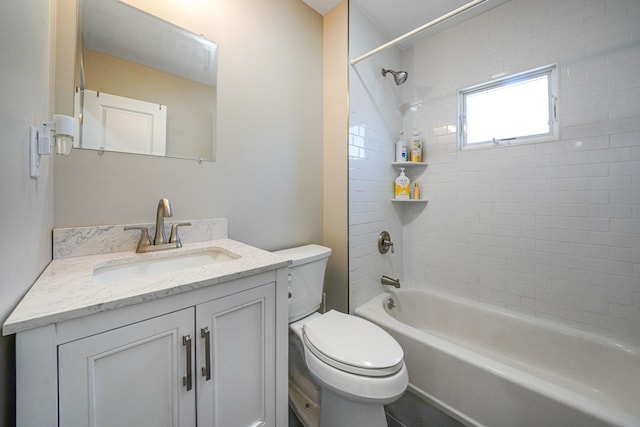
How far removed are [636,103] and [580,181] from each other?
1.45 feet

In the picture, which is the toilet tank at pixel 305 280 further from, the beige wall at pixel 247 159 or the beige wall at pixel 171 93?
the beige wall at pixel 171 93

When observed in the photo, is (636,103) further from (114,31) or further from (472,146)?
(114,31)

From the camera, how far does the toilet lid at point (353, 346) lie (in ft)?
3.19

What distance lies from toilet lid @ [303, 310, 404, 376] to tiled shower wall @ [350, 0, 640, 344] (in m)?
0.53

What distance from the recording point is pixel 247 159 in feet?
4.68

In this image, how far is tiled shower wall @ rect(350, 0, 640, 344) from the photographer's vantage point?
1.33m

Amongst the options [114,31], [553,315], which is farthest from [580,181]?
[114,31]

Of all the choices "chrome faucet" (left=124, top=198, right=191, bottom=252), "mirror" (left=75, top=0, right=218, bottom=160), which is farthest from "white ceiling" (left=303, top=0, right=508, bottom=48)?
"chrome faucet" (left=124, top=198, right=191, bottom=252)

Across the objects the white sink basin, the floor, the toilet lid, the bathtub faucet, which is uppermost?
the white sink basin

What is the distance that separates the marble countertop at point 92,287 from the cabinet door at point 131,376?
8 cm

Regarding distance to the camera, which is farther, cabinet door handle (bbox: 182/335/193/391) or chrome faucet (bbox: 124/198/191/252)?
chrome faucet (bbox: 124/198/191/252)

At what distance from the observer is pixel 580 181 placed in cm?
144

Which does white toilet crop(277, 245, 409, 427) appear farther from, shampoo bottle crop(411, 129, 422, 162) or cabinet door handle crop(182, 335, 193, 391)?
shampoo bottle crop(411, 129, 422, 162)

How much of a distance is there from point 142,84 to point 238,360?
124 cm
